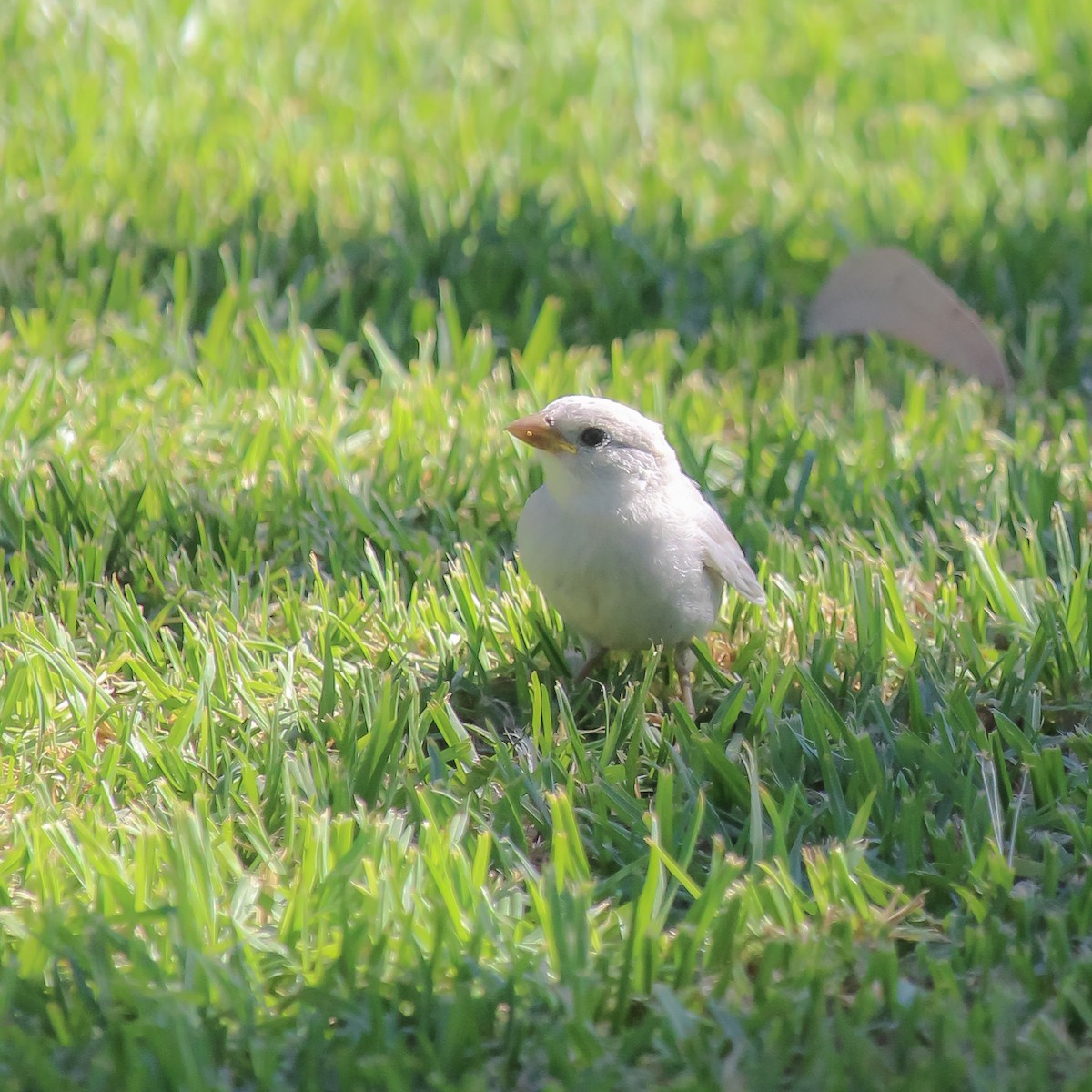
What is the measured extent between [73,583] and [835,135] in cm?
413

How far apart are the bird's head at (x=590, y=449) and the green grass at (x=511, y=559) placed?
414mm

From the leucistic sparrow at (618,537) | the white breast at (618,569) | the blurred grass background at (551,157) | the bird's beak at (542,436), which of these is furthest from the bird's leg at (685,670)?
the blurred grass background at (551,157)

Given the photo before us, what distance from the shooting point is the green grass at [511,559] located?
8.18 feet

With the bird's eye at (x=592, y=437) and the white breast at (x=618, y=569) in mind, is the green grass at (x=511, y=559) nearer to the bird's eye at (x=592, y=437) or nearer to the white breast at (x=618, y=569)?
the white breast at (x=618, y=569)

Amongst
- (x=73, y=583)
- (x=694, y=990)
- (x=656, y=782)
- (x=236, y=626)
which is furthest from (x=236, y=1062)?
(x=73, y=583)

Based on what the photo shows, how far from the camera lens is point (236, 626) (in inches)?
142

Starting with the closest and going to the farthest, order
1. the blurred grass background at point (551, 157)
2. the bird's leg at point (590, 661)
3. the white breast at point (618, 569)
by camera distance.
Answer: the white breast at point (618, 569)
the bird's leg at point (590, 661)
the blurred grass background at point (551, 157)

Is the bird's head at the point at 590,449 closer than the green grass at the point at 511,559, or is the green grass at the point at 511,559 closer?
the green grass at the point at 511,559

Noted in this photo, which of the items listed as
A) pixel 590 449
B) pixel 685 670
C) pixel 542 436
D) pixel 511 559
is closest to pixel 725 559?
pixel 685 670

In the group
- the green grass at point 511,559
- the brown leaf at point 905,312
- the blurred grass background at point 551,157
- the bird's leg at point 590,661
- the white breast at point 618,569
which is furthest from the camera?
the blurred grass background at point 551,157

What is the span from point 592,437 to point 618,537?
0.82 ft

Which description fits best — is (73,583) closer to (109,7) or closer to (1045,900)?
(1045,900)

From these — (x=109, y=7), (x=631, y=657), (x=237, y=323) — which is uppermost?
(x=109, y=7)

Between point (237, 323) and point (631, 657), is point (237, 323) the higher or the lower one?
the higher one
